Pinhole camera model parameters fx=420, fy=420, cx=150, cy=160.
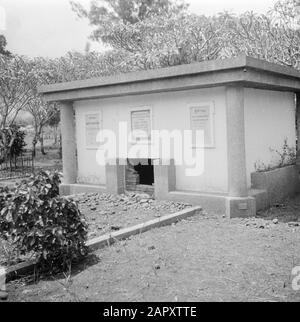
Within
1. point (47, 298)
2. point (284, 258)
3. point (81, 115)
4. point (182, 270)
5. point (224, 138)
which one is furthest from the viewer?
point (81, 115)

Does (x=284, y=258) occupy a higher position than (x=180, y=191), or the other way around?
(x=180, y=191)

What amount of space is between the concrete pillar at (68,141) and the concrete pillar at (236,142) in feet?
15.1

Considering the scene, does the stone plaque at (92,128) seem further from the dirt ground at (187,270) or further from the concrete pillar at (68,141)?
the dirt ground at (187,270)

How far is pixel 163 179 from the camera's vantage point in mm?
9383

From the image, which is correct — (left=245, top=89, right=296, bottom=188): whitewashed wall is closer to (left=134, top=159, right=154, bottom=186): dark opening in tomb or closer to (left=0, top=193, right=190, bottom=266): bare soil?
(left=0, top=193, right=190, bottom=266): bare soil

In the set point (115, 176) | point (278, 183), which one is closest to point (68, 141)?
point (115, 176)

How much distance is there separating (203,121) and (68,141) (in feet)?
12.7

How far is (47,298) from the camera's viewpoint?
495 cm

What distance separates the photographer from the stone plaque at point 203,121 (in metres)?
8.97

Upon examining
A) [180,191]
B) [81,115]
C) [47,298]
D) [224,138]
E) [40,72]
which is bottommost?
[47,298]
